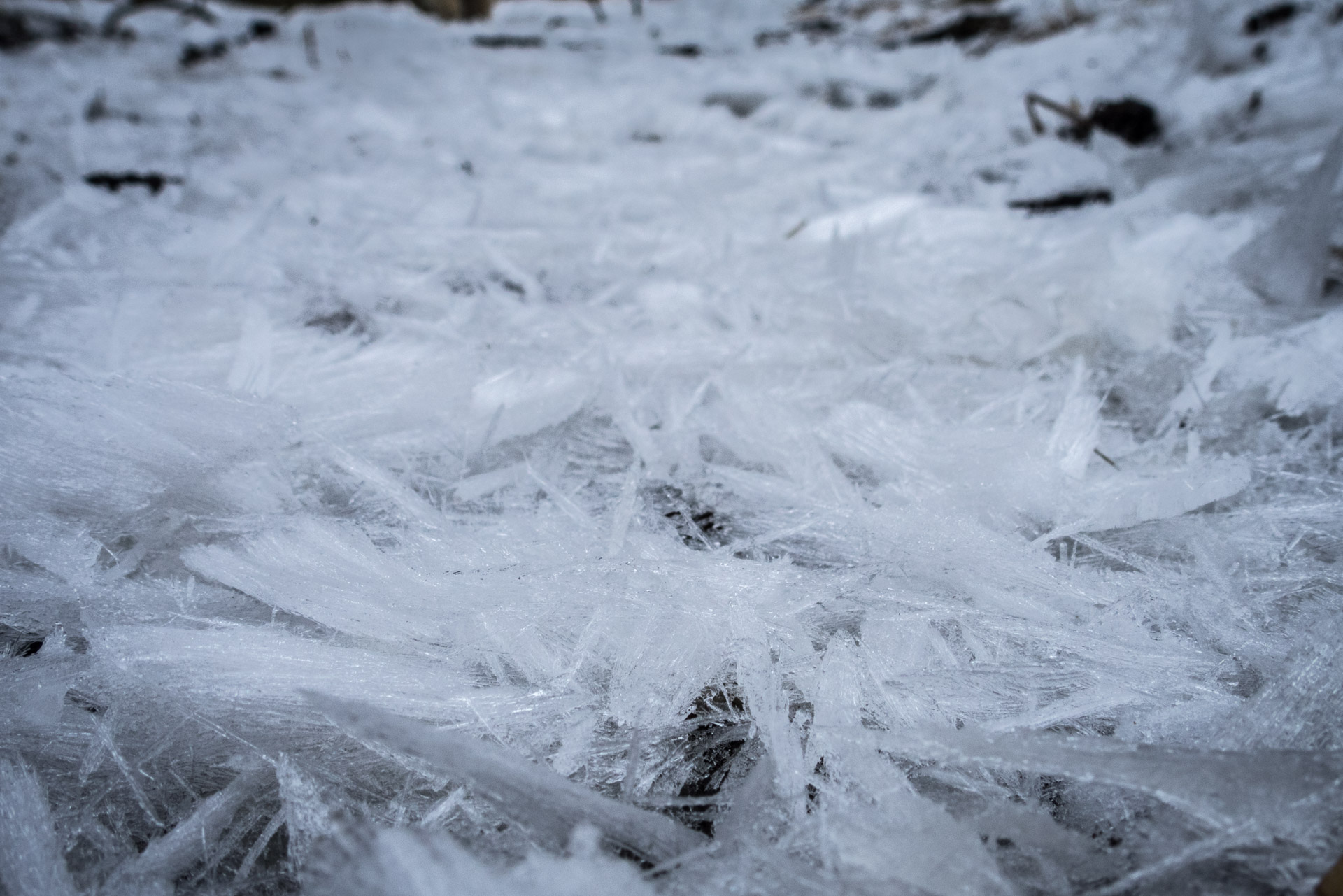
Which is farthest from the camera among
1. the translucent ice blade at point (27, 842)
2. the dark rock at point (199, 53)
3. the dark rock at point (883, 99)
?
the dark rock at point (199, 53)

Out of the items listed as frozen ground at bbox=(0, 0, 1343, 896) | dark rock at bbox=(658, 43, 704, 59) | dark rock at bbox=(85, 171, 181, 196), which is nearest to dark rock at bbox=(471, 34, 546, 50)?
dark rock at bbox=(658, 43, 704, 59)

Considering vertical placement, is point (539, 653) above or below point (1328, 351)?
below

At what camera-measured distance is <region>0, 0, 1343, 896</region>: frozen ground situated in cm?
50

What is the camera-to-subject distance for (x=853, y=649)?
629 millimetres

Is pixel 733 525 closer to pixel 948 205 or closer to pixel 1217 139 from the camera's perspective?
pixel 948 205

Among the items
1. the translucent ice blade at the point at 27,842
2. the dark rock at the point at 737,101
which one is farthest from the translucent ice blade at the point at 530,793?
the dark rock at the point at 737,101

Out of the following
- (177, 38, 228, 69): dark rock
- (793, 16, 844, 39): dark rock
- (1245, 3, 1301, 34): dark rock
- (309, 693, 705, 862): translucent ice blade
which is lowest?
(309, 693, 705, 862): translucent ice blade

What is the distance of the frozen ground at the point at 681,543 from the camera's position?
1.64ft

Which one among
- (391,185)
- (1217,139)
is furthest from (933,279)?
(391,185)

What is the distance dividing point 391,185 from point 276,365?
1080 millimetres

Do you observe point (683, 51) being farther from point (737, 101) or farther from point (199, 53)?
point (199, 53)

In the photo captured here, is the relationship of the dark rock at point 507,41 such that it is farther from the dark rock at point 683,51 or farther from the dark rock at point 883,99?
the dark rock at point 883,99

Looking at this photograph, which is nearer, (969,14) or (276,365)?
(276,365)

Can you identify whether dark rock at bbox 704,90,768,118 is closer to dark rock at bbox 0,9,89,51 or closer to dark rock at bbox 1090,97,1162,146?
dark rock at bbox 1090,97,1162,146
